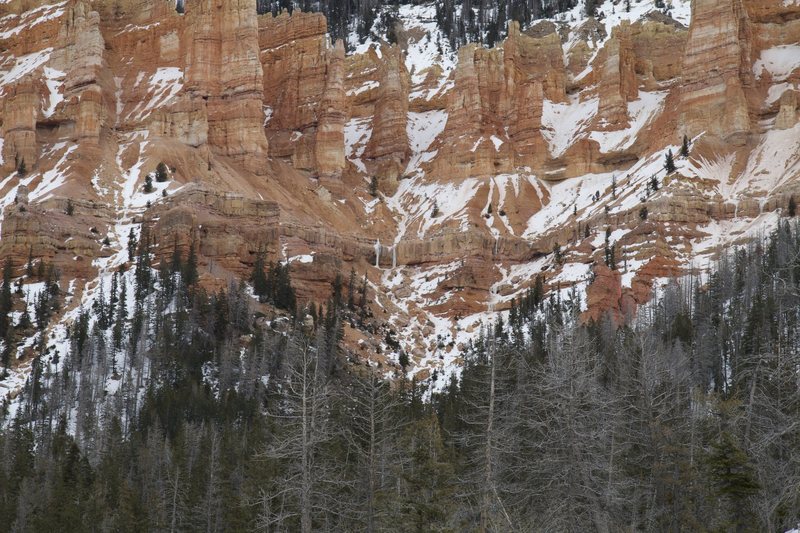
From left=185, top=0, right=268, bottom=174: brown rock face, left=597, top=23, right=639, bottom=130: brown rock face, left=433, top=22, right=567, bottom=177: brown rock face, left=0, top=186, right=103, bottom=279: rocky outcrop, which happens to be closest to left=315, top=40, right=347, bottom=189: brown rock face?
left=185, top=0, right=268, bottom=174: brown rock face

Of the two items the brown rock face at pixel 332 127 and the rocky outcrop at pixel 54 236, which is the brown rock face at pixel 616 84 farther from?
the rocky outcrop at pixel 54 236

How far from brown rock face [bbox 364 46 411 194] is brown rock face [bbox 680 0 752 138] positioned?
46906 millimetres

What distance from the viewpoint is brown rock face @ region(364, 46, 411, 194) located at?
162 meters

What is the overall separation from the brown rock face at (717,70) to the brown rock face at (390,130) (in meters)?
46.9

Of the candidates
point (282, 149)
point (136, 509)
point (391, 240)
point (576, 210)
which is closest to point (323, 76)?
point (282, 149)

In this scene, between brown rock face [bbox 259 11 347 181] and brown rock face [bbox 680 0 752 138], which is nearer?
brown rock face [bbox 680 0 752 138]

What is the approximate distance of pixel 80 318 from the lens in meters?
98.1

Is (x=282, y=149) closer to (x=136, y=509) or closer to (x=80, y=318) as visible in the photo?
(x=80, y=318)

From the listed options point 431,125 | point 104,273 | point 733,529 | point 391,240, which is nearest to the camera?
point 733,529

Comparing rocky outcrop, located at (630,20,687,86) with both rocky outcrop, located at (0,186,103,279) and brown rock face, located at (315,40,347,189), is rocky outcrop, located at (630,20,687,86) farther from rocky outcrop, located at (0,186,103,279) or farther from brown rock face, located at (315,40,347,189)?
rocky outcrop, located at (0,186,103,279)

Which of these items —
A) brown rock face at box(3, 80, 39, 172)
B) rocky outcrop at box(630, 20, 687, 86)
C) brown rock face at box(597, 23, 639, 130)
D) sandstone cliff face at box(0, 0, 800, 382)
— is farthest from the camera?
rocky outcrop at box(630, 20, 687, 86)

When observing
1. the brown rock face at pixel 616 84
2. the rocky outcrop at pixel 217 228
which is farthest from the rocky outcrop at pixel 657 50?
the rocky outcrop at pixel 217 228

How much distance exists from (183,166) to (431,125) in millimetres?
54852

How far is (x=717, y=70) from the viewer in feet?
456
